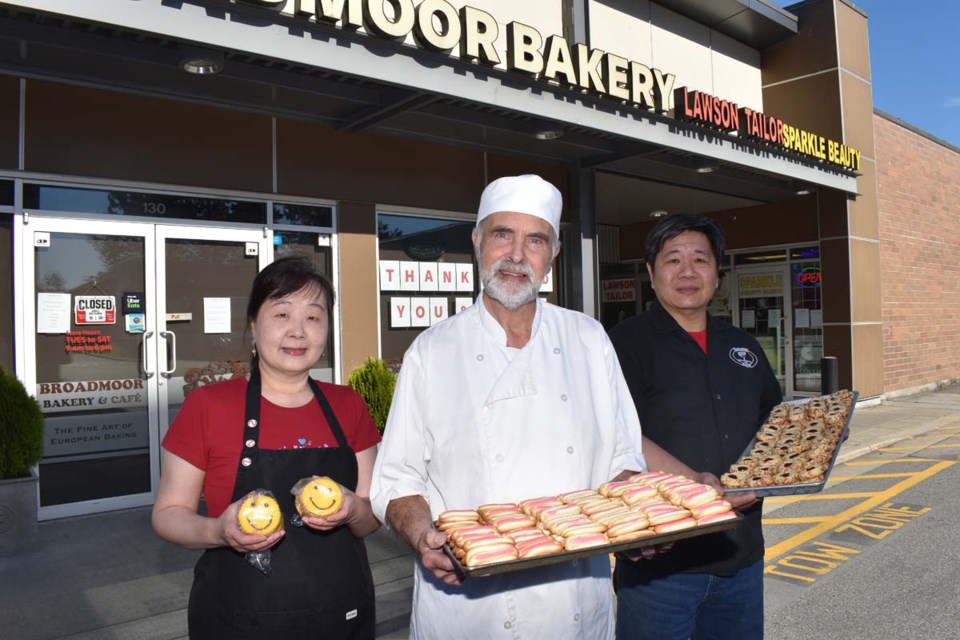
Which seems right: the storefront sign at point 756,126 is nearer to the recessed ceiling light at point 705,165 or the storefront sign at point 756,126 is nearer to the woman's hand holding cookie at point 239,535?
the recessed ceiling light at point 705,165

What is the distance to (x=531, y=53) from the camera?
686 centimetres

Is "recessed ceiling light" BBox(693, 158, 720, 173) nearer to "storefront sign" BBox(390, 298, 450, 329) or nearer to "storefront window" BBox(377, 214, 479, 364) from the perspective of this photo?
"storefront window" BBox(377, 214, 479, 364)

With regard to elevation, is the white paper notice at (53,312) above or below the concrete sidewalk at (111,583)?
above

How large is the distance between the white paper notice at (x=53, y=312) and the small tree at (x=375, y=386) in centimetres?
260

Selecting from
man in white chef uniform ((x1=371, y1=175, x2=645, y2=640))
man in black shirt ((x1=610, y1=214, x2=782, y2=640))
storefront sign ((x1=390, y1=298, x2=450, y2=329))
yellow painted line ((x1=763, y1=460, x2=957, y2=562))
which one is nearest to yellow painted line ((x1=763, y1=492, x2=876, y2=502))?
yellow painted line ((x1=763, y1=460, x2=957, y2=562))

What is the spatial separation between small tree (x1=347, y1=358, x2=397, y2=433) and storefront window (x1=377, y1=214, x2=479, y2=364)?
958mm

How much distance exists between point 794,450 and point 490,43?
16.9ft

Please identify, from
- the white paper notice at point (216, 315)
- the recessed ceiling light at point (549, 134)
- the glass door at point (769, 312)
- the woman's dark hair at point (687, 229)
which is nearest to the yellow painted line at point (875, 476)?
the recessed ceiling light at point (549, 134)

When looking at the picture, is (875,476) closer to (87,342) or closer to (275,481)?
(275,481)

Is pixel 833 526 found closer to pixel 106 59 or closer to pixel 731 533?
pixel 731 533

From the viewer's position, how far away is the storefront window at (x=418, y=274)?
8.26 m

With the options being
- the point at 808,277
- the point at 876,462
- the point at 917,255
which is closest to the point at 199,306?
the point at 876,462

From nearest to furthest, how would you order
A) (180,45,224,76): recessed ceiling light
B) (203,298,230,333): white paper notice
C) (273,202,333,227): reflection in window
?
1. (180,45,224,76): recessed ceiling light
2. (203,298,230,333): white paper notice
3. (273,202,333,227): reflection in window

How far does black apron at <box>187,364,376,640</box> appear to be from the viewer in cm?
196
